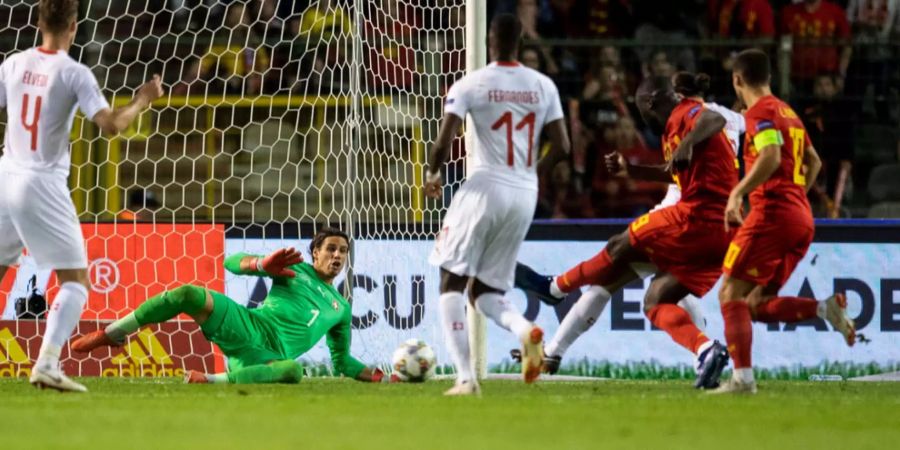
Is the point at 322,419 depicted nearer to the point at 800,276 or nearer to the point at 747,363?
the point at 747,363

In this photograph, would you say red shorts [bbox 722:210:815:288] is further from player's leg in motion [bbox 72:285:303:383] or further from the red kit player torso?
player's leg in motion [bbox 72:285:303:383]

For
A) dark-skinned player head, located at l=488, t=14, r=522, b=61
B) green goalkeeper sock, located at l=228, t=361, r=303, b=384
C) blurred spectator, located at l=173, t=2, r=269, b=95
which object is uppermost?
blurred spectator, located at l=173, t=2, r=269, b=95

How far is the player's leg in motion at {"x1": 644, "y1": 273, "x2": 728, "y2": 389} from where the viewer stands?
845 centimetres

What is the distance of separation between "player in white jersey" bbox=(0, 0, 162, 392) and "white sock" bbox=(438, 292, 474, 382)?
167cm

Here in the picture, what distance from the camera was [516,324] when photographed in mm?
7367

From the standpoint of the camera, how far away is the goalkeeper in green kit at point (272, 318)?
28.1ft

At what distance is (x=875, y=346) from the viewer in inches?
424

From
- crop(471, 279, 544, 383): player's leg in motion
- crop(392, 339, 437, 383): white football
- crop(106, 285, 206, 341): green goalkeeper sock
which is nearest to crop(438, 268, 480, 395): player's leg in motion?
crop(471, 279, 544, 383): player's leg in motion

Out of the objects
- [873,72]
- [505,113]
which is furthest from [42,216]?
[873,72]

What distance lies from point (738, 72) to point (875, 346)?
137 inches

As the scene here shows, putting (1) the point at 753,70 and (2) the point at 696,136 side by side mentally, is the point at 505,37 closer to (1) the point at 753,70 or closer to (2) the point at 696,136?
(1) the point at 753,70

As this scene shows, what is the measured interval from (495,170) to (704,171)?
66.2 inches

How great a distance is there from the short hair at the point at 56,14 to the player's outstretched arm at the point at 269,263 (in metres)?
1.73

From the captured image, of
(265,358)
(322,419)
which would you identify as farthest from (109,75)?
(322,419)
